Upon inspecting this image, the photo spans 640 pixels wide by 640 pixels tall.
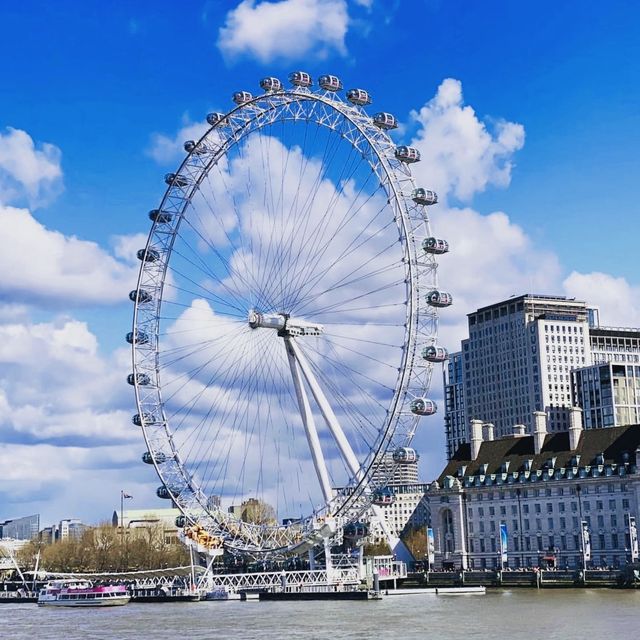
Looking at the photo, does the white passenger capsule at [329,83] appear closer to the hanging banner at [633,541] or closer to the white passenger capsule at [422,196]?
the white passenger capsule at [422,196]

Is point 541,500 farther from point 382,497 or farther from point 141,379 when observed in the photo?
point 141,379

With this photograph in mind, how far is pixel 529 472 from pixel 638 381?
297 feet

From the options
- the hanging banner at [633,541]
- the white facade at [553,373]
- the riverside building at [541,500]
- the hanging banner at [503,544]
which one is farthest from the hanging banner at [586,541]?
the white facade at [553,373]

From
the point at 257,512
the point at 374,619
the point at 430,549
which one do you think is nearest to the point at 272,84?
the point at 374,619

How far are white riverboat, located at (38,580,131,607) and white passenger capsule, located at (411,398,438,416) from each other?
35.8 meters

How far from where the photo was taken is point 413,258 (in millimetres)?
78062

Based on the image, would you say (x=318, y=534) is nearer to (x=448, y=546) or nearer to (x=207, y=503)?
(x=207, y=503)

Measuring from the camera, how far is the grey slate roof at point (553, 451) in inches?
4028

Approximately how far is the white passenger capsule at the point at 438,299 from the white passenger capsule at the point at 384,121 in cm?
1145

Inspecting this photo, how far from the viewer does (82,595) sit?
101 metres

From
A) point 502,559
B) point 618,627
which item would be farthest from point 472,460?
point 618,627

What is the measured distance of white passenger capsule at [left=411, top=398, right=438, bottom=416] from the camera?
76.8 m

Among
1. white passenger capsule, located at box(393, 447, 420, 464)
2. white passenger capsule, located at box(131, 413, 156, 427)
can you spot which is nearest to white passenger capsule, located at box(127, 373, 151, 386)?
white passenger capsule, located at box(131, 413, 156, 427)

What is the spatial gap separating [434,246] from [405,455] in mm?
13730
